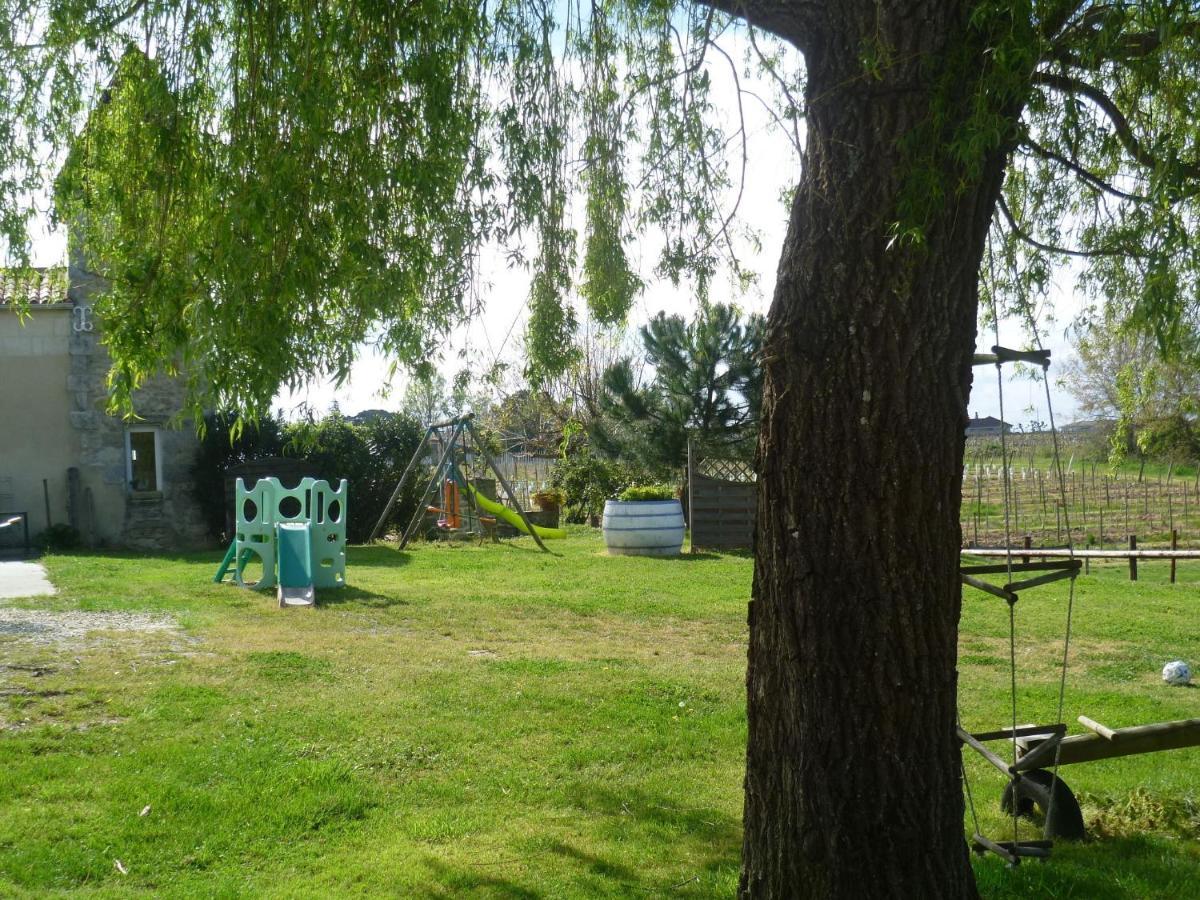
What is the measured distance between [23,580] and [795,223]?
11799mm

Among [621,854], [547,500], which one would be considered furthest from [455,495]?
[621,854]

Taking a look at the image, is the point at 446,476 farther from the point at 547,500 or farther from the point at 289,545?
the point at 289,545

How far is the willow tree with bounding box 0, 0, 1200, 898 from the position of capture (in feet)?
11.1

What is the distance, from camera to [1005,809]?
5.42m

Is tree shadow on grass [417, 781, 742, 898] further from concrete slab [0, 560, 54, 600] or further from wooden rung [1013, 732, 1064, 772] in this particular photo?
concrete slab [0, 560, 54, 600]

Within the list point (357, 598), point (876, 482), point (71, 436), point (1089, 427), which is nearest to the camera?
point (876, 482)

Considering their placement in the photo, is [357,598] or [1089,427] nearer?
[357,598]

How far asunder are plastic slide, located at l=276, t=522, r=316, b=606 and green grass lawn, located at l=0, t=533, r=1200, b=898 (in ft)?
1.68

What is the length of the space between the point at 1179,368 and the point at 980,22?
16.1 feet

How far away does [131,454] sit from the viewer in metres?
18.8

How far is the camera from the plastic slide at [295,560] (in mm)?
11812

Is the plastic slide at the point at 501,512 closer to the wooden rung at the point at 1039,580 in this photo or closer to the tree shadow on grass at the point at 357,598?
the tree shadow on grass at the point at 357,598

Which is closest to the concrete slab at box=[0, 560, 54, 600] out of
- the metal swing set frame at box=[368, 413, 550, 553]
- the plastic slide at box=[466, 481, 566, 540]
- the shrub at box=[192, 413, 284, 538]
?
the shrub at box=[192, 413, 284, 538]

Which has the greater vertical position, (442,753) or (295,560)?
Result: (295,560)
